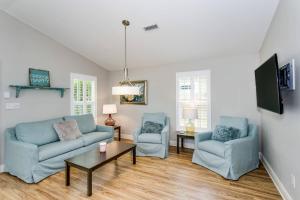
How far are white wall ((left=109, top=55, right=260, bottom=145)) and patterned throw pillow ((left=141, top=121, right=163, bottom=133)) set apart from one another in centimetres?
63

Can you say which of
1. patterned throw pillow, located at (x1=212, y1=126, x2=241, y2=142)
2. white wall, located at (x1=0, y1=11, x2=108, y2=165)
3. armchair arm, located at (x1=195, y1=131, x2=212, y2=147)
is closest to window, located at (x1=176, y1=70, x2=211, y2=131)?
armchair arm, located at (x1=195, y1=131, x2=212, y2=147)

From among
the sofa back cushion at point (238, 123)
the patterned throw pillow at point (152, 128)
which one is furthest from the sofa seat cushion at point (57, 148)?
the sofa back cushion at point (238, 123)

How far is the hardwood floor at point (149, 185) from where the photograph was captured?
2.38 metres

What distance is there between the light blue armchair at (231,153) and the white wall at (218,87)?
0.47 meters

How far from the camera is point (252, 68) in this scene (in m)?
3.73

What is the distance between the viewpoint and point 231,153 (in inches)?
110

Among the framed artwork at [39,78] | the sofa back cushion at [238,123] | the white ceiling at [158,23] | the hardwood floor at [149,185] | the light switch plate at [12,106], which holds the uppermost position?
the white ceiling at [158,23]

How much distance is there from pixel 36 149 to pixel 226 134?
3.28m

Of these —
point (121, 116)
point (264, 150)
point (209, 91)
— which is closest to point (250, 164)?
point (264, 150)

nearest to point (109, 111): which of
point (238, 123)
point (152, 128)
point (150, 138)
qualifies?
point (152, 128)

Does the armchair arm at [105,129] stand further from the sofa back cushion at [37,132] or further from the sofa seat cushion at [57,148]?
the sofa back cushion at [37,132]

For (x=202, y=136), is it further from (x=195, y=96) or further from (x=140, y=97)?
(x=140, y=97)

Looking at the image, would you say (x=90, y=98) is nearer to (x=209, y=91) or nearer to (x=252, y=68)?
(x=209, y=91)

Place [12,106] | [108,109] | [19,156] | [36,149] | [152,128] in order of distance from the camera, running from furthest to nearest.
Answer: [108,109] < [152,128] < [12,106] < [19,156] < [36,149]
